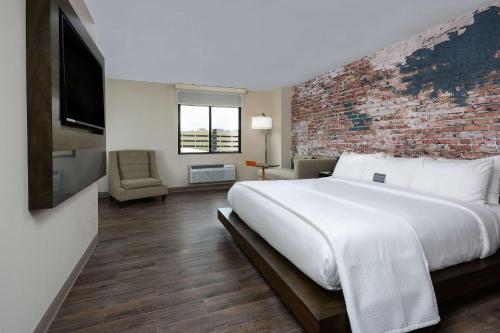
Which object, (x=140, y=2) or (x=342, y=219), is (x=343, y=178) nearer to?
(x=342, y=219)

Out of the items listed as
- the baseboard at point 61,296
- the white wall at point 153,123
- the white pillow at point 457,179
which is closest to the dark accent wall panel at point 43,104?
the baseboard at point 61,296

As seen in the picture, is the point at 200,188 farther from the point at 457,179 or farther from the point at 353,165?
the point at 457,179

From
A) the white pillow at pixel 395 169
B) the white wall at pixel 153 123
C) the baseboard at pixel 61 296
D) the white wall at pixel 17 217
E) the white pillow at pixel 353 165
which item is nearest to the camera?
the white wall at pixel 17 217

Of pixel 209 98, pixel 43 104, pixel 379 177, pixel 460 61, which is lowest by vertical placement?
pixel 379 177

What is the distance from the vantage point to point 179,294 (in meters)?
1.85

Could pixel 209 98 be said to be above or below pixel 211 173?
above

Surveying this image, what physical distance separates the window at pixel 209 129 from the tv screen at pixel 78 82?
10.5 feet

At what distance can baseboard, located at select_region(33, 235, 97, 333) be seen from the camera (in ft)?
4.73

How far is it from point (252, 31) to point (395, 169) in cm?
233

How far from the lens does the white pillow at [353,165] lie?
3.31 metres

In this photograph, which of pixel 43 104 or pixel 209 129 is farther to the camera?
pixel 209 129

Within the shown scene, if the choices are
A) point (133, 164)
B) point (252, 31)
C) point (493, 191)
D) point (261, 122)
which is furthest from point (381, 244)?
point (133, 164)

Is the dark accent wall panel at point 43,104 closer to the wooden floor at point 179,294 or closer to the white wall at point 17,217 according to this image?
the white wall at point 17,217

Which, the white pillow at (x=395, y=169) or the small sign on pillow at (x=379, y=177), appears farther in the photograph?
the small sign on pillow at (x=379, y=177)
